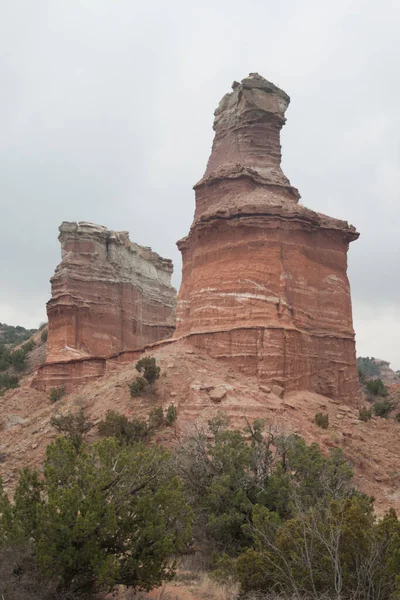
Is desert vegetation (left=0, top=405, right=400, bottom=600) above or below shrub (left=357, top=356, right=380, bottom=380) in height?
below

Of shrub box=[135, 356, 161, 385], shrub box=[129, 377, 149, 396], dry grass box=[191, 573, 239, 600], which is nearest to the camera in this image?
dry grass box=[191, 573, 239, 600]

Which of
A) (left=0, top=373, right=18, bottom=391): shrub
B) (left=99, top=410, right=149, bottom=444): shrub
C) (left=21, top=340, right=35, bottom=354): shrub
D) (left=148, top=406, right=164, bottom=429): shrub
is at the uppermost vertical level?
(left=21, top=340, right=35, bottom=354): shrub

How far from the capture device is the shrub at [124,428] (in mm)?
21969

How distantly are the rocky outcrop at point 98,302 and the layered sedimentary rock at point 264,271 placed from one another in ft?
49.9

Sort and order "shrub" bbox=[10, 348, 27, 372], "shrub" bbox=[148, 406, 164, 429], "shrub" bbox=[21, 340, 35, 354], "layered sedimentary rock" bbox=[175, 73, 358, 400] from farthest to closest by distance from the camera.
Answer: "shrub" bbox=[21, 340, 35, 354], "shrub" bbox=[10, 348, 27, 372], "layered sedimentary rock" bbox=[175, 73, 358, 400], "shrub" bbox=[148, 406, 164, 429]

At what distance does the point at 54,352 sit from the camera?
156 ft

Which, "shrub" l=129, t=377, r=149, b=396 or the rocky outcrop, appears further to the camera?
the rocky outcrop

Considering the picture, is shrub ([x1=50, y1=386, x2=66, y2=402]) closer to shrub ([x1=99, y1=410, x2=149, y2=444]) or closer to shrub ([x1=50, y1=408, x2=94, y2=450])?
shrub ([x1=50, y1=408, x2=94, y2=450])

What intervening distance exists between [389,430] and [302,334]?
20.6ft

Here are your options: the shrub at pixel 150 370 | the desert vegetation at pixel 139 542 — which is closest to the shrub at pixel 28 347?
the shrub at pixel 150 370

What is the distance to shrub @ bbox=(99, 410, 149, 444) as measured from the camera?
2197 cm

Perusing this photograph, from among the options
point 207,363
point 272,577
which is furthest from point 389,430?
point 272,577

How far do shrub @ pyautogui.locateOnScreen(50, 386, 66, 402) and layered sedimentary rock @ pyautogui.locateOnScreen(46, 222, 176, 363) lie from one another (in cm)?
436

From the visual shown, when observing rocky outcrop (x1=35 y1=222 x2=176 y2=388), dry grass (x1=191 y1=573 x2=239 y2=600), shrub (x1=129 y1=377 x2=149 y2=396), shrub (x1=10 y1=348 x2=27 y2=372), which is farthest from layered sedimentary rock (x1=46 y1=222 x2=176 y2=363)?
dry grass (x1=191 y1=573 x2=239 y2=600)
